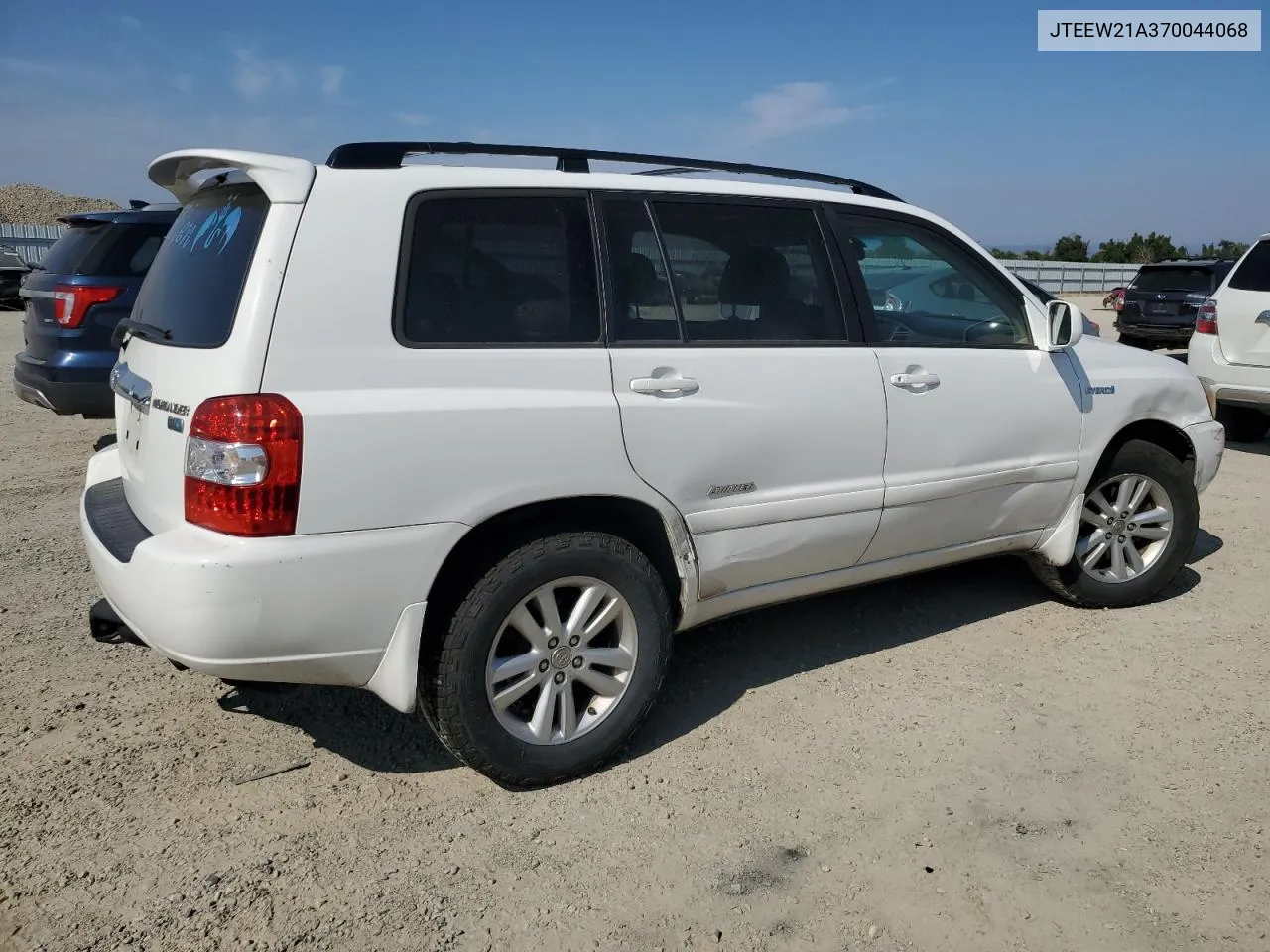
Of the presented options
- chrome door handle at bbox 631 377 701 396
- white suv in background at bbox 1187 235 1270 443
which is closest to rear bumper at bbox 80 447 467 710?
chrome door handle at bbox 631 377 701 396

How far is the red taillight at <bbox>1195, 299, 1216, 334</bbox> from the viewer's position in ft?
26.6

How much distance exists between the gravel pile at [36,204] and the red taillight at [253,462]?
53.9 metres

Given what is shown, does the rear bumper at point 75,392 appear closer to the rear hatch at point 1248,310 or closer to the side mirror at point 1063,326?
the side mirror at point 1063,326

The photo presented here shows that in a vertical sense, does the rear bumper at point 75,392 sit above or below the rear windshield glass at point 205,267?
below

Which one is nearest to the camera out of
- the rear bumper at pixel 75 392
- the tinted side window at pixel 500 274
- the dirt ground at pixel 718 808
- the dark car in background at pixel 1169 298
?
the dirt ground at pixel 718 808

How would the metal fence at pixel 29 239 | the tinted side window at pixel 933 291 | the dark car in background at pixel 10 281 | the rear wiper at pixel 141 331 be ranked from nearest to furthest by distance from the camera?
1. the rear wiper at pixel 141 331
2. the tinted side window at pixel 933 291
3. the dark car in background at pixel 10 281
4. the metal fence at pixel 29 239

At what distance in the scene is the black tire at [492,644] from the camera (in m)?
2.88

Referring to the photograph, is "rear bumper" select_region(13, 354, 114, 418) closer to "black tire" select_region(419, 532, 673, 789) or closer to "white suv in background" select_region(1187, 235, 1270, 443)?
"black tire" select_region(419, 532, 673, 789)

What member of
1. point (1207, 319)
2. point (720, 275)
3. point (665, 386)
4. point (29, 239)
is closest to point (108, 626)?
point (665, 386)

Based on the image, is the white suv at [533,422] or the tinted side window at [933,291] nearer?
the white suv at [533,422]

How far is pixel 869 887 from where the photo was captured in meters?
2.66

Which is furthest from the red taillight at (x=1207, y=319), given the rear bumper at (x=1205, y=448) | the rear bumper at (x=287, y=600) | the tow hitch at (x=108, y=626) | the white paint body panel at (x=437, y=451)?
the tow hitch at (x=108, y=626)

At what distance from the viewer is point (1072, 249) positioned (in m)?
50.5

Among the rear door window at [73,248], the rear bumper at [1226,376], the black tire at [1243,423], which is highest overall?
the rear door window at [73,248]
